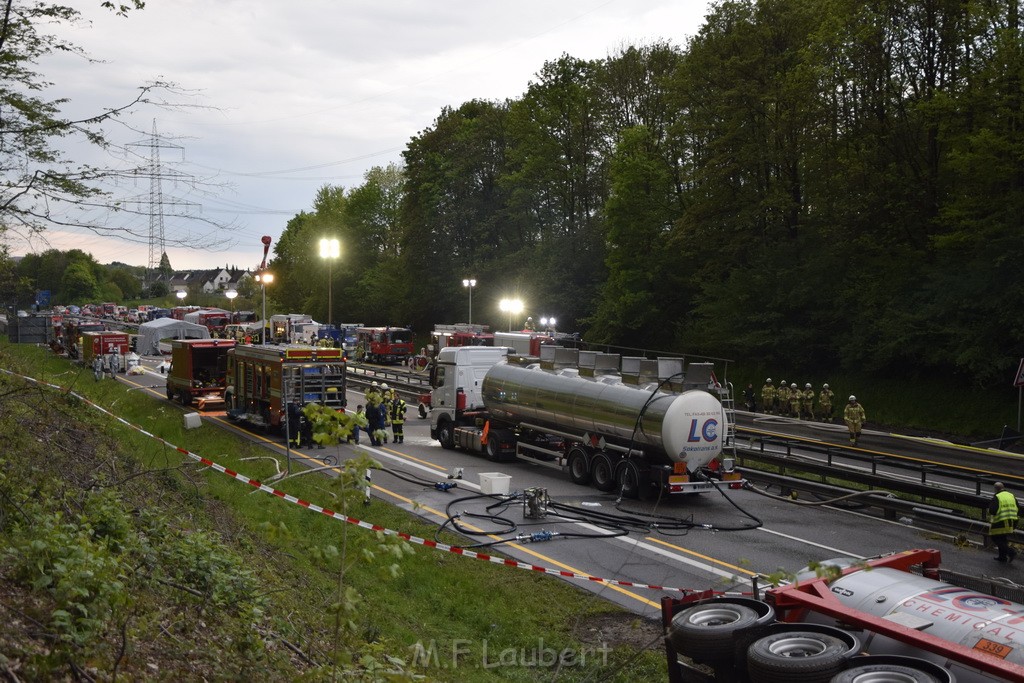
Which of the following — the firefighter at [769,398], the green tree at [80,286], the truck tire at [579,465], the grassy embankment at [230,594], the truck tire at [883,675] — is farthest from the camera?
the green tree at [80,286]

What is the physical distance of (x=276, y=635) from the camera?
8203 millimetres

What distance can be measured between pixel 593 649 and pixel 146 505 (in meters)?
6.13

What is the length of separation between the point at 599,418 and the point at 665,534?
4533 mm

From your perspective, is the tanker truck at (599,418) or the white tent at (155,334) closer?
the tanker truck at (599,418)

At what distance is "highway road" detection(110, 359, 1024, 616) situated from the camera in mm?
14250

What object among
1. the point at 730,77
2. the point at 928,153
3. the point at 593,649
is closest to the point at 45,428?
the point at 593,649

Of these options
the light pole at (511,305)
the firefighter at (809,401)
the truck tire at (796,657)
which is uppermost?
the light pole at (511,305)

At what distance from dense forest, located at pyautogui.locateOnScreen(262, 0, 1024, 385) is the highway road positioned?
16.3 meters

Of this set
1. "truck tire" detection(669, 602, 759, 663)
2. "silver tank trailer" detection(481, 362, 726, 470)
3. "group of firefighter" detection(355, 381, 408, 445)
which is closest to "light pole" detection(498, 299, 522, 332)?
"group of firefighter" detection(355, 381, 408, 445)

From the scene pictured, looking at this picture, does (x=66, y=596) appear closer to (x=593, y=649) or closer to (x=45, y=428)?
(x=593, y=649)

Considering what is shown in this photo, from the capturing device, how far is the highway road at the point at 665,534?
14250 mm

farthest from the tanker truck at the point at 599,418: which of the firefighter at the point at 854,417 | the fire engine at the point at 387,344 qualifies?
the fire engine at the point at 387,344

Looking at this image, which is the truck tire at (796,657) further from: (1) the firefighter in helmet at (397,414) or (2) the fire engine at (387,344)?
(2) the fire engine at (387,344)

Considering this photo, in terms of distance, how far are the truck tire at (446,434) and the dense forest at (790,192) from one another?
731 inches
